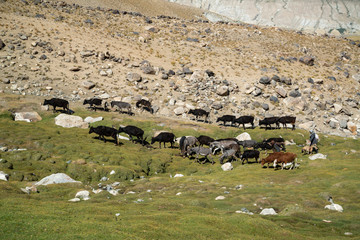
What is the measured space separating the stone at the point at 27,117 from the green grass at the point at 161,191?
0.93 metres

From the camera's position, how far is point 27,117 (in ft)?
99.6

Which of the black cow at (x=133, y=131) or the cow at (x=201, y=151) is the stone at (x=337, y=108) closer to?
the cow at (x=201, y=151)

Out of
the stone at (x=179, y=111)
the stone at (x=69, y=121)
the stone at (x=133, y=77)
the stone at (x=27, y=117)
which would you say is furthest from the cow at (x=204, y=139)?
the stone at (x=133, y=77)

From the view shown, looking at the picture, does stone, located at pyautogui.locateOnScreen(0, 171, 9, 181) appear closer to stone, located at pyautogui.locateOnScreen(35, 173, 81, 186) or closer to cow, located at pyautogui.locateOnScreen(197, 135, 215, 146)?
stone, located at pyautogui.locateOnScreen(35, 173, 81, 186)

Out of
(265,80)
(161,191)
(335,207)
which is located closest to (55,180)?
(161,191)

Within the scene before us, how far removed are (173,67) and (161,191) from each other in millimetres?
42288

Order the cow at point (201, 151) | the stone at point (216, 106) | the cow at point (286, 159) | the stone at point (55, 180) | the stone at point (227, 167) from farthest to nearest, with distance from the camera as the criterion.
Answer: the stone at point (216, 106), the cow at point (201, 151), the stone at point (227, 167), the cow at point (286, 159), the stone at point (55, 180)

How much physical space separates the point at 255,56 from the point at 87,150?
52515 millimetres

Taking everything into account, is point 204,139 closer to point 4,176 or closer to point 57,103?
point 4,176

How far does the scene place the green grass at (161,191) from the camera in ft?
25.9

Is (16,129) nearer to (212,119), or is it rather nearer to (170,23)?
(212,119)

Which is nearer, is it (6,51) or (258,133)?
(258,133)

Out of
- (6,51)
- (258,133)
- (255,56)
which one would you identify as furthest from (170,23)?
(258,133)

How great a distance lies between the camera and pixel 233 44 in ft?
226
